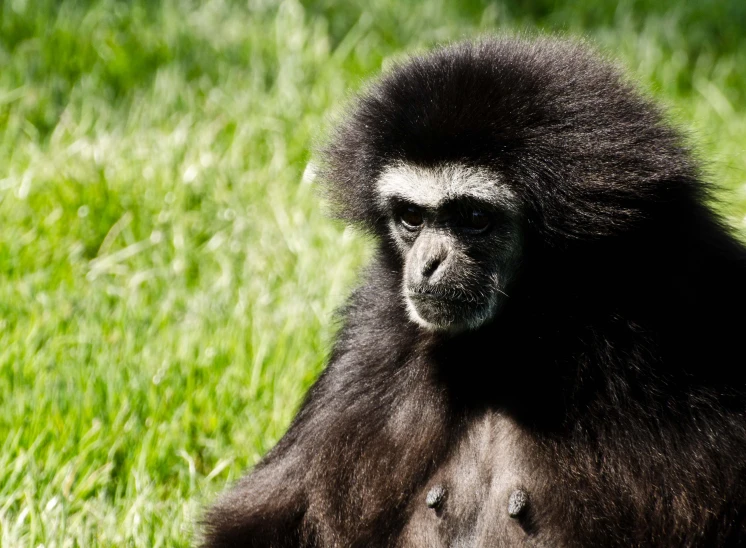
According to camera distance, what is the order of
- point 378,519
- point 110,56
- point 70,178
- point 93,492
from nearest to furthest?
point 378,519 < point 93,492 < point 70,178 < point 110,56

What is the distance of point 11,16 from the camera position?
30.0ft

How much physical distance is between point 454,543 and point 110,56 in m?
5.65

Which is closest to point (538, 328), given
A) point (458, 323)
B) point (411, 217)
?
point (458, 323)

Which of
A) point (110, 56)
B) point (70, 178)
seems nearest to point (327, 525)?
point (70, 178)

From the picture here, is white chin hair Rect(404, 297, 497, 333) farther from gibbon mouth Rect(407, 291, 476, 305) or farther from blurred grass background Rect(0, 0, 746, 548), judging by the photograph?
blurred grass background Rect(0, 0, 746, 548)

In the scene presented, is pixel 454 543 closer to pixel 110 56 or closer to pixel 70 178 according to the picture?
pixel 70 178

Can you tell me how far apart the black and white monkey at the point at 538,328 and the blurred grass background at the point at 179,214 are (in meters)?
0.66

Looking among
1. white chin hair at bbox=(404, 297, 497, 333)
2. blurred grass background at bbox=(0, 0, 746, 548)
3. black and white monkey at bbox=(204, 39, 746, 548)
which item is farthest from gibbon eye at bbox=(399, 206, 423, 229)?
blurred grass background at bbox=(0, 0, 746, 548)

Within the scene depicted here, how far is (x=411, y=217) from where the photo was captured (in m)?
5.08

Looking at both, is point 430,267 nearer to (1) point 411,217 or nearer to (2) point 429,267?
(2) point 429,267

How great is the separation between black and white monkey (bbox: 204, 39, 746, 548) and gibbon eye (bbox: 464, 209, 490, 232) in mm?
13

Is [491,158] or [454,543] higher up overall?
[491,158]

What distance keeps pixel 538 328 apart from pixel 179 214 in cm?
382

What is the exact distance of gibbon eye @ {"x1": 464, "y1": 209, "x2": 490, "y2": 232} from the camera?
4.85 meters
